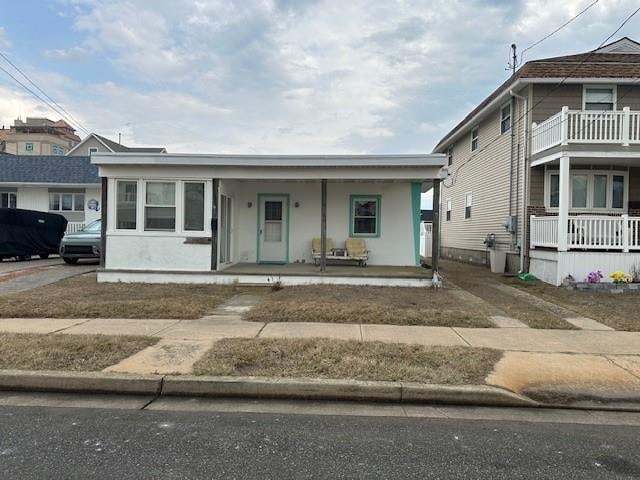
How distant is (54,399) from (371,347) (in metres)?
3.60

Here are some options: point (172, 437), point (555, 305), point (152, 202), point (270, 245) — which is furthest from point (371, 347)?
point (270, 245)

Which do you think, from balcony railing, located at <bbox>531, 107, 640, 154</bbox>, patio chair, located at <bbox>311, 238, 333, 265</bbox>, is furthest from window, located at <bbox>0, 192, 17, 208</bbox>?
balcony railing, located at <bbox>531, 107, 640, 154</bbox>

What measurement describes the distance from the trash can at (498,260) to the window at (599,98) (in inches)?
205

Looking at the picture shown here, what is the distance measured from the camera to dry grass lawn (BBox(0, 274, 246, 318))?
8.44m

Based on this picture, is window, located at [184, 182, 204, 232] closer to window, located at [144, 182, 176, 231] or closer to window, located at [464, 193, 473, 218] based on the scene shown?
window, located at [144, 182, 176, 231]

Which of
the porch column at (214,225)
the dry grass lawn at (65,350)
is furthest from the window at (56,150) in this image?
the dry grass lawn at (65,350)

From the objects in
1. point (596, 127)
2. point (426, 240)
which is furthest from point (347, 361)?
point (426, 240)

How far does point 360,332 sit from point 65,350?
3.94 m

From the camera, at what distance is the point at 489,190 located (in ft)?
61.0

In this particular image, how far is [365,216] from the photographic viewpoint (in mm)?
14867

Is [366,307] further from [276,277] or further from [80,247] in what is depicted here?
[80,247]

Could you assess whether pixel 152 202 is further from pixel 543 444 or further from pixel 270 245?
pixel 543 444

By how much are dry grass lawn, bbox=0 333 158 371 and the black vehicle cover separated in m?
13.2

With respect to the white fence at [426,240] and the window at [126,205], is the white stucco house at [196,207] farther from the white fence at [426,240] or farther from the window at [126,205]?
the white fence at [426,240]
